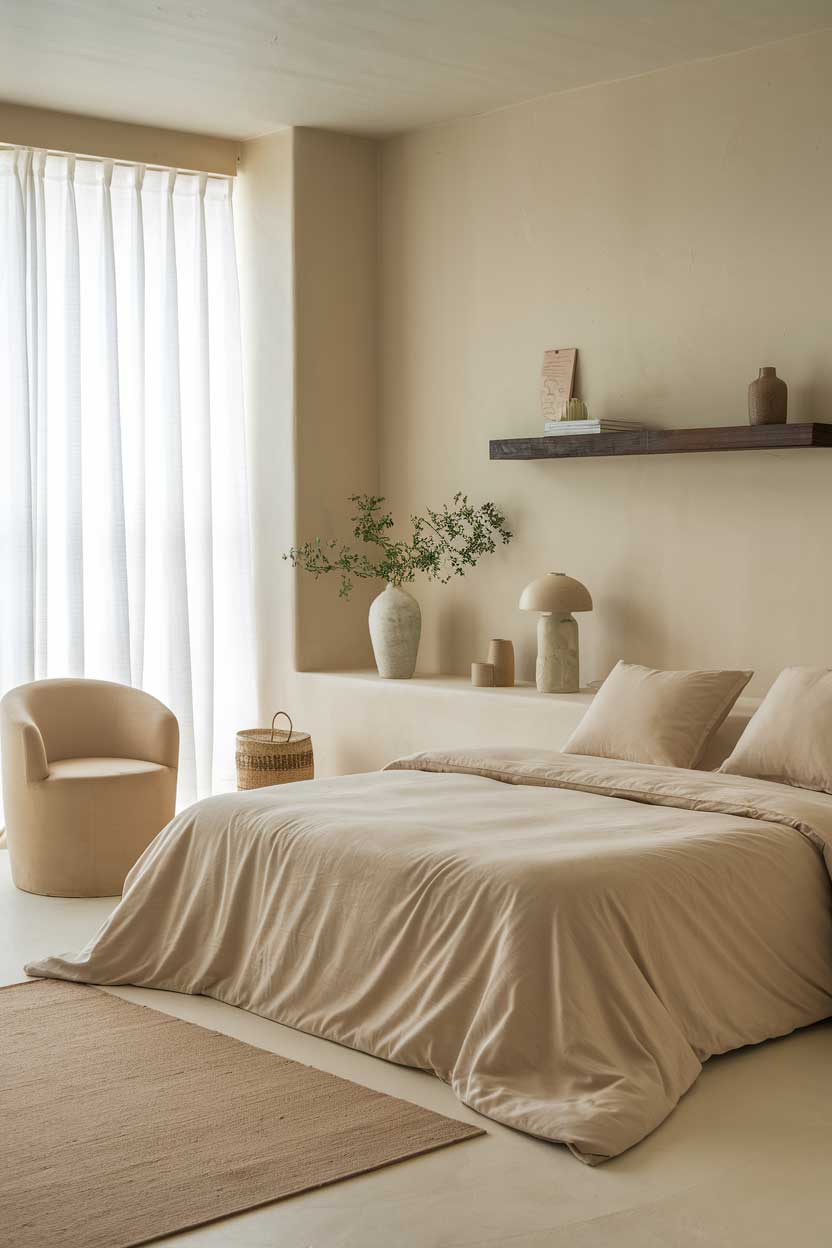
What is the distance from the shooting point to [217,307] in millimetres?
6449

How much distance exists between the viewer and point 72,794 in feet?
16.9

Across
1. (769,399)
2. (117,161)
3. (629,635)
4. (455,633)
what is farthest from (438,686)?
(117,161)

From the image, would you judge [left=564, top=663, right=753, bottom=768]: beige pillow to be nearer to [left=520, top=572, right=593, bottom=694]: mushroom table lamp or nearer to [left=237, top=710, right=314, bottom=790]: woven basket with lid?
[left=520, top=572, right=593, bottom=694]: mushroom table lamp

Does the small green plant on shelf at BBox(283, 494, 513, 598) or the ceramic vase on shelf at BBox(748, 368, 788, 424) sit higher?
the ceramic vase on shelf at BBox(748, 368, 788, 424)

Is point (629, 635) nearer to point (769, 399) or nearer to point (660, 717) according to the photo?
point (660, 717)

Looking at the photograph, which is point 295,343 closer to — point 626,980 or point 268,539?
point 268,539

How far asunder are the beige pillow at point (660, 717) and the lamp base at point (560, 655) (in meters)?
0.64

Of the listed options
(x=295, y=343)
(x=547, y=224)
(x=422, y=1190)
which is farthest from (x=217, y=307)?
(x=422, y=1190)

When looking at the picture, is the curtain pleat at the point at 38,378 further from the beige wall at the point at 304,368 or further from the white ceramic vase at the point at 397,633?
the white ceramic vase at the point at 397,633

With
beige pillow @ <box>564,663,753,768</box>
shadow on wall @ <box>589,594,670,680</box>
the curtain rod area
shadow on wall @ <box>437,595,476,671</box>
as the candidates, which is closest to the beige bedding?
beige pillow @ <box>564,663,753,768</box>

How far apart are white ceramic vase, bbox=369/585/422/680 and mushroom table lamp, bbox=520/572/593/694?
0.69 metres

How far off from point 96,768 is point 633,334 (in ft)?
8.31

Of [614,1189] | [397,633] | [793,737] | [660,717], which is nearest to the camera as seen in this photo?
[614,1189]

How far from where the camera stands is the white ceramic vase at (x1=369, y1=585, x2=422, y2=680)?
19.8 ft
